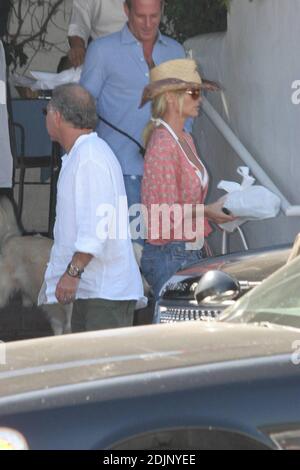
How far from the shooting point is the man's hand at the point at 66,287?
6.29m

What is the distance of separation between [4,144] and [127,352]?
5.24 metres

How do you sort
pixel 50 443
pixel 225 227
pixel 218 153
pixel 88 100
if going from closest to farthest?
pixel 50 443 → pixel 88 100 → pixel 225 227 → pixel 218 153

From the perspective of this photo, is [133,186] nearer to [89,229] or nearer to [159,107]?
[159,107]

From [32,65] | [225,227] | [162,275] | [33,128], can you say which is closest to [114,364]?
[162,275]

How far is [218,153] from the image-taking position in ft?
33.0

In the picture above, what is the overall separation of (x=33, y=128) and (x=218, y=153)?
150cm

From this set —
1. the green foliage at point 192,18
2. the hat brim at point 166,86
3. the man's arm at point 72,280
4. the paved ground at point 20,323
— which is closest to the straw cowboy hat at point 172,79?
the hat brim at point 166,86

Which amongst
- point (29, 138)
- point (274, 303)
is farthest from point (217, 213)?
point (29, 138)

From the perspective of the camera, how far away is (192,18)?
415 inches

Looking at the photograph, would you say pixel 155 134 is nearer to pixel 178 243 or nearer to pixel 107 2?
pixel 178 243

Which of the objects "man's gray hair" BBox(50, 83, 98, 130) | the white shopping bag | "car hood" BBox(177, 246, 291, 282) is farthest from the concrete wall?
"man's gray hair" BBox(50, 83, 98, 130)

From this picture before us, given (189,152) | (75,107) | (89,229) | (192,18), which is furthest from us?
(192,18)

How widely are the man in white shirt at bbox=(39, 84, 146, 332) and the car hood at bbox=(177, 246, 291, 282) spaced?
372mm

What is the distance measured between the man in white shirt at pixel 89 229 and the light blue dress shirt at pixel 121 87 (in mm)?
1602
